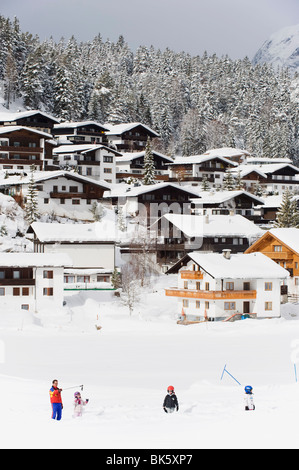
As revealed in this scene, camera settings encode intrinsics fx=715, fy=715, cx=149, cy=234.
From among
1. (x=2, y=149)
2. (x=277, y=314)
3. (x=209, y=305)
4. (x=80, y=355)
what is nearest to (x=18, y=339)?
(x=80, y=355)

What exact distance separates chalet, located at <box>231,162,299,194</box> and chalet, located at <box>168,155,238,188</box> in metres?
3.39

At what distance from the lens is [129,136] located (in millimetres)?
102688

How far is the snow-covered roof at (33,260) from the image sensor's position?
44797mm

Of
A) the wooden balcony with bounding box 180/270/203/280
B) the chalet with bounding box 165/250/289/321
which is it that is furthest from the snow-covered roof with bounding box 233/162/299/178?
the wooden balcony with bounding box 180/270/203/280

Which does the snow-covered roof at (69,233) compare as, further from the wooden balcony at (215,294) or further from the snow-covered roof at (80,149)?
the snow-covered roof at (80,149)

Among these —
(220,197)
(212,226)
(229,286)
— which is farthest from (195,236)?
(220,197)

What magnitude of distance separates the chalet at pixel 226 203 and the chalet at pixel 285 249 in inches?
777

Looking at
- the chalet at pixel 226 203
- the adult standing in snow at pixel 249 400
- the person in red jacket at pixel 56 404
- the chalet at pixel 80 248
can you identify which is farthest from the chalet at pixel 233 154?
the person in red jacket at pixel 56 404

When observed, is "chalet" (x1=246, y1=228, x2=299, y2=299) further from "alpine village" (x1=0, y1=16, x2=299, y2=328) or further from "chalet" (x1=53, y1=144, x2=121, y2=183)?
"chalet" (x1=53, y1=144, x2=121, y2=183)

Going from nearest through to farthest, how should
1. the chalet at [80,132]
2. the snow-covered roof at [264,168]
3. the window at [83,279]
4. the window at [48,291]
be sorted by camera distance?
the window at [48,291] → the window at [83,279] → the chalet at [80,132] → the snow-covered roof at [264,168]

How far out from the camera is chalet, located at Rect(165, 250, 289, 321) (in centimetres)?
4453

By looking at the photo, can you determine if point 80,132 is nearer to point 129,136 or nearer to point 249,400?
point 129,136

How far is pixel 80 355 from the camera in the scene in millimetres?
30203

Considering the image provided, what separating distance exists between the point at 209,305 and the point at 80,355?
52.7ft
